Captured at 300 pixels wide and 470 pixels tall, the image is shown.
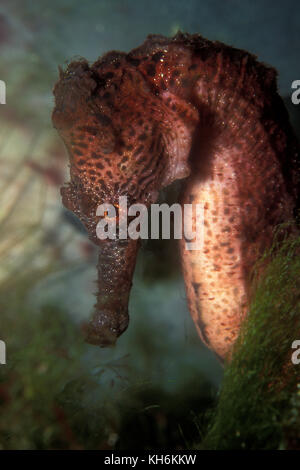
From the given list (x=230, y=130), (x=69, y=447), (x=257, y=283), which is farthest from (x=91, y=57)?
(x=69, y=447)

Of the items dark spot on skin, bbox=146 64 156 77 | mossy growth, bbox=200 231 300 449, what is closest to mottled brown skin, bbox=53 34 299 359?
dark spot on skin, bbox=146 64 156 77

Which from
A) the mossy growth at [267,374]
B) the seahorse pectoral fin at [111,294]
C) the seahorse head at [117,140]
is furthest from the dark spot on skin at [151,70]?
the mossy growth at [267,374]

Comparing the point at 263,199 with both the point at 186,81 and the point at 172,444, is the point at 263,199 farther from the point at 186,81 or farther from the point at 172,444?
the point at 172,444

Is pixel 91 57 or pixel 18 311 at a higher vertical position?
pixel 91 57

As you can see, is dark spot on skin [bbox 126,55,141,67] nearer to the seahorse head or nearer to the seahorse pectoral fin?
the seahorse head

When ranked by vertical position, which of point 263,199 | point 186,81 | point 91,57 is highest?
point 91,57

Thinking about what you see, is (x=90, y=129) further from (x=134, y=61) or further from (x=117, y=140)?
(x=134, y=61)

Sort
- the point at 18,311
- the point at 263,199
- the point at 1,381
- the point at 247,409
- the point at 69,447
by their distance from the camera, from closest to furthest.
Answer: the point at 69,447, the point at 247,409, the point at 1,381, the point at 263,199, the point at 18,311
